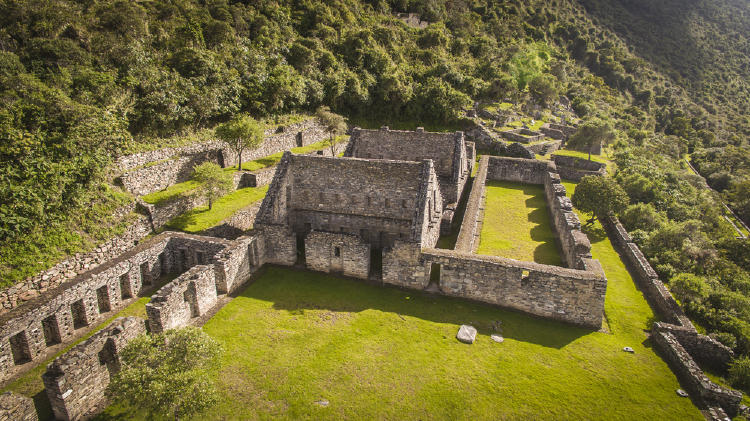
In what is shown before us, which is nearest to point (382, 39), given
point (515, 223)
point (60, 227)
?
point (515, 223)

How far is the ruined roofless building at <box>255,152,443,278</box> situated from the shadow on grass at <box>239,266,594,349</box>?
1374 mm

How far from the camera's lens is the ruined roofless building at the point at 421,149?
3575 centimetres

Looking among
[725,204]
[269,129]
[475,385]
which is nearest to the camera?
[475,385]

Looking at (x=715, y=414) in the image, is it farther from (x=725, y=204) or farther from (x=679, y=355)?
(x=725, y=204)

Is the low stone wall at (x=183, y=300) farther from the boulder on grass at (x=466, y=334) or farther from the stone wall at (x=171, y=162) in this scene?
the stone wall at (x=171, y=162)

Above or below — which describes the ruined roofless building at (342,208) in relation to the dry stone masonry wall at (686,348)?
above

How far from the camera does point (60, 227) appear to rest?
22453mm

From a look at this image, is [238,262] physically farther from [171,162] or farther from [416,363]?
[171,162]

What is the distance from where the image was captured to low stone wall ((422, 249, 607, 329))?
1994 centimetres

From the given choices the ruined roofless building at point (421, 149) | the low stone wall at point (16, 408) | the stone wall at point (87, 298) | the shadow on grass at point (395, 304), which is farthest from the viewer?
the ruined roofless building at point (421, 149)

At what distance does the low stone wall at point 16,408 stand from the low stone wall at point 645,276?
29.7m

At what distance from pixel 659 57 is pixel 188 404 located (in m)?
210

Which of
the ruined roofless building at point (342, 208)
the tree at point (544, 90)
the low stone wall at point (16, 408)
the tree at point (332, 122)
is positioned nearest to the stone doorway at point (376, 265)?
the ruined roofless building at point (342, 208)

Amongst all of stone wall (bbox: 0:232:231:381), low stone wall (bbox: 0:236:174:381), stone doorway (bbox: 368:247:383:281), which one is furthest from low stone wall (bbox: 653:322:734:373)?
low stone wall (bbox: 0:236:174:381)
